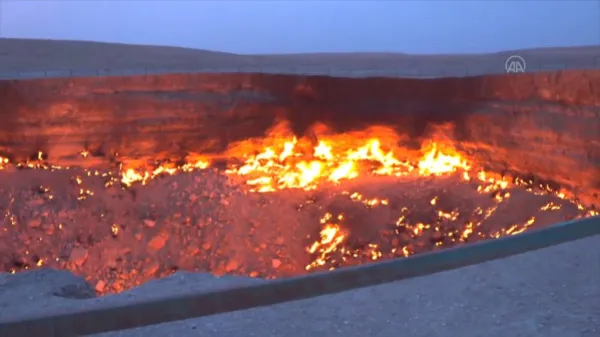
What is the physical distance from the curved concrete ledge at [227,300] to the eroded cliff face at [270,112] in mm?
6846

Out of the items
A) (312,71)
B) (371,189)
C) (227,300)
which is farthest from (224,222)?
(312,71)

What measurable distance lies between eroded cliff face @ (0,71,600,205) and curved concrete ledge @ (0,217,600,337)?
685cm

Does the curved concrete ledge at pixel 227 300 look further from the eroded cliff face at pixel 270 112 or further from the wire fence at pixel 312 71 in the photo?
the wire fence at pixel 312 71

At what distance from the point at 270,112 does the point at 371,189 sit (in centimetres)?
223

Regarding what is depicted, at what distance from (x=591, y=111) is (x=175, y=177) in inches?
245

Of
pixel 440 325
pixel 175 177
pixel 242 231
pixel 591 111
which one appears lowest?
pixel 440 325

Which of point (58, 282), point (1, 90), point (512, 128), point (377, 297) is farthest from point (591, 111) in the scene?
point (1, 90)

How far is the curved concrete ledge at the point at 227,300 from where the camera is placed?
7.56 feet

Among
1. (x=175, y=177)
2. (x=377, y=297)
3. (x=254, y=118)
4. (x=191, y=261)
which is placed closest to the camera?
(x=377, y=297)

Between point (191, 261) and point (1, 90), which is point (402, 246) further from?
point (1, 90)

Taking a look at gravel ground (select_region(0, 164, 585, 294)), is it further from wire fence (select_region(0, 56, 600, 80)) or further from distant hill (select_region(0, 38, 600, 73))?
distant hill (select_region(0, 38, 600, 73))

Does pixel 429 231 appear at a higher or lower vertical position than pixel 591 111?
lower

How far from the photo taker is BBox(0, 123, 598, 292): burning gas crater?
9.40m

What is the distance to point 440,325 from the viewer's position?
3189mm
